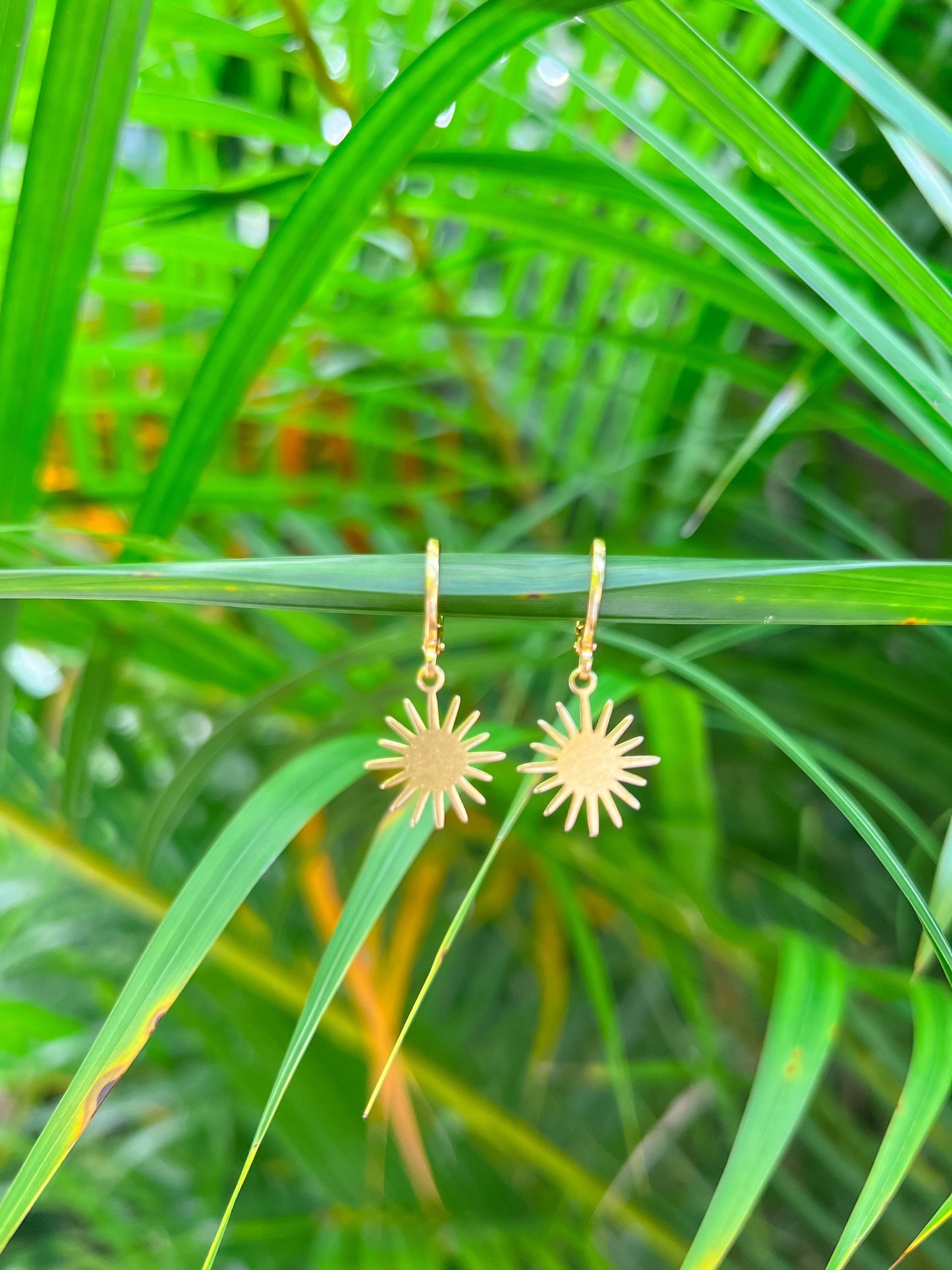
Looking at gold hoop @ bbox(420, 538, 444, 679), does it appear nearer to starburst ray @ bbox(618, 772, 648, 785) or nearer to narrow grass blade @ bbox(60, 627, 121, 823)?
starburst ray @ bbox(618, 772, 648, 785)

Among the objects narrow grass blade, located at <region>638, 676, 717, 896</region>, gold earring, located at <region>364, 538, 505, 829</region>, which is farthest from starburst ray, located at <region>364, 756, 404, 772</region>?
narrow grass blade, located at <region>638, 676, 717, 896</region>

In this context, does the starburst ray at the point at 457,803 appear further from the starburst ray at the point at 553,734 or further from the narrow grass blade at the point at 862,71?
the narrow grass blade at the point at 862,71

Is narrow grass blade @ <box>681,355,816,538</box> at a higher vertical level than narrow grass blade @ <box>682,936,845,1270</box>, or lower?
higher

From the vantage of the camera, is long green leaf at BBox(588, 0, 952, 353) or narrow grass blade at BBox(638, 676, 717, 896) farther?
narrow grass blade at BBox(638, 676, 717, 896)

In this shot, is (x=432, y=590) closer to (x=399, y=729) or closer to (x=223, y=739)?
(x=399, y=729)

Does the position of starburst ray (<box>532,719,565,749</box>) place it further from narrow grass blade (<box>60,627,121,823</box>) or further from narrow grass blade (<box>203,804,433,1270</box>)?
narrow grass blade (<box>60,627,121,823</box>)

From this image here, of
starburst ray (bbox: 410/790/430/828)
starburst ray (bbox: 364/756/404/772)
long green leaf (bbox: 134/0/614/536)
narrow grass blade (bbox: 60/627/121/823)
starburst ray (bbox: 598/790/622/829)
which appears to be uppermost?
narrow grass blade (bbox: 60/627/121/823)
